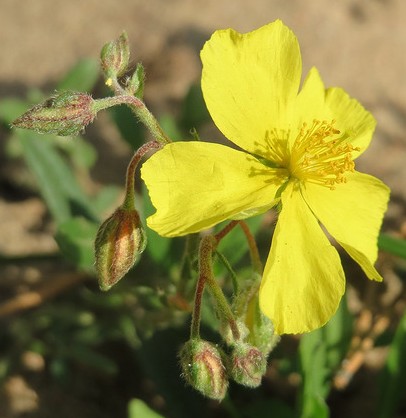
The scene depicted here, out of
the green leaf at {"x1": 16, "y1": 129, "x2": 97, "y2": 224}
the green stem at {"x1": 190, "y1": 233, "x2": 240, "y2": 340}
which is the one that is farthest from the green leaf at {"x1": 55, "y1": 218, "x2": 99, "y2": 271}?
the green stem at {"x1": 190, "y1": 233, "x2": 240, "y2": 340}

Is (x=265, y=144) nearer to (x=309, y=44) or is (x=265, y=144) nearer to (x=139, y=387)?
(x=139, y=387)

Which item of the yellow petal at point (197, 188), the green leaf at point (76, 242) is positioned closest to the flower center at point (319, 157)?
the yellow petal at point (197, 188)

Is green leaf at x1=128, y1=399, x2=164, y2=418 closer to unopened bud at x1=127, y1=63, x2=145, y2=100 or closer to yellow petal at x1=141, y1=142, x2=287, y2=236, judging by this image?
yellow petal at x1=141, y1=142, x2=287, y2=236

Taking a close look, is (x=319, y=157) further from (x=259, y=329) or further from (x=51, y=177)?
(x=51, y=177)

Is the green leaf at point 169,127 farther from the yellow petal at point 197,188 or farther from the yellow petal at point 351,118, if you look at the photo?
the yellow petal at point 197,188

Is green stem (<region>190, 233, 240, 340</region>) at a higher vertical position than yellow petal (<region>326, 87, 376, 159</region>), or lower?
lower

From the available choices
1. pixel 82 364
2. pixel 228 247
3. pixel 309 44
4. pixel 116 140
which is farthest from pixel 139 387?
pixel 309 44

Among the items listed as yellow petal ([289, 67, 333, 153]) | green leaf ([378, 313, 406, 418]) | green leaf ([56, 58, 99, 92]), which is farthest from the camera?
green leaf ([56, 58, 99, 92])

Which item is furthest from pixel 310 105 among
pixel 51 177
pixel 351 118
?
pixel 51 177
